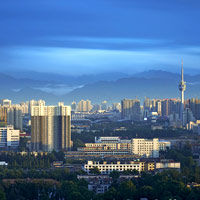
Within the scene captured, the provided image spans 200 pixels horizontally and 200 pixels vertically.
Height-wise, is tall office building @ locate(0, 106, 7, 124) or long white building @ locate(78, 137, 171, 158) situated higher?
tall office building @ locate(0, 106, 7, 124)

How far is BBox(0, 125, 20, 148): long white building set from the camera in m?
38.4

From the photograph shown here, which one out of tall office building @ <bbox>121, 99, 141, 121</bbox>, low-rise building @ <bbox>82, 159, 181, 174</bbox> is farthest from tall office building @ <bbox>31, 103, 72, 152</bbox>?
tall office building @ <bbox>121, 99, 141, 121</bbox>

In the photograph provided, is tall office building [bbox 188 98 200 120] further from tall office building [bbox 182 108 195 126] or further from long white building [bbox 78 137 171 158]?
long white building [bbox 78 137 171 158]

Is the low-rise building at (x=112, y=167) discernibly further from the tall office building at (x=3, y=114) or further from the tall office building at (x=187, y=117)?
the tall office building at (x=187, y=117)

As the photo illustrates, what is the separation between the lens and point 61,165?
28.3m

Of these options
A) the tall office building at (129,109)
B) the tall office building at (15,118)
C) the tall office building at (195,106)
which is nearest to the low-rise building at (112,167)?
the tall office building at (15,118)

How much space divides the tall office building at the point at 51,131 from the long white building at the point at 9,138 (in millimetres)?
2410

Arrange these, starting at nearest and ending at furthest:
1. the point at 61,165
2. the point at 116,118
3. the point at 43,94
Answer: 1. the point at 61,165
2. the point at 116,118
3. the point at 43,94

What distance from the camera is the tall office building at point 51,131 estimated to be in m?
35.1

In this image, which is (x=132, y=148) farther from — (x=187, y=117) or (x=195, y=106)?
(x=195, y=106)

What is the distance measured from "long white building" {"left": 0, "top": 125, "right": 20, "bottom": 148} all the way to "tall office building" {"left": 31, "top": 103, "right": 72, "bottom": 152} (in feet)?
7.91

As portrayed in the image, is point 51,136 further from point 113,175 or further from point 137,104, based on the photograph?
point 137,104

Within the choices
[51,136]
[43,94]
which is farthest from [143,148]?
[43,94]

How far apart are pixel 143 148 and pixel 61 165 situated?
22.3 ft
